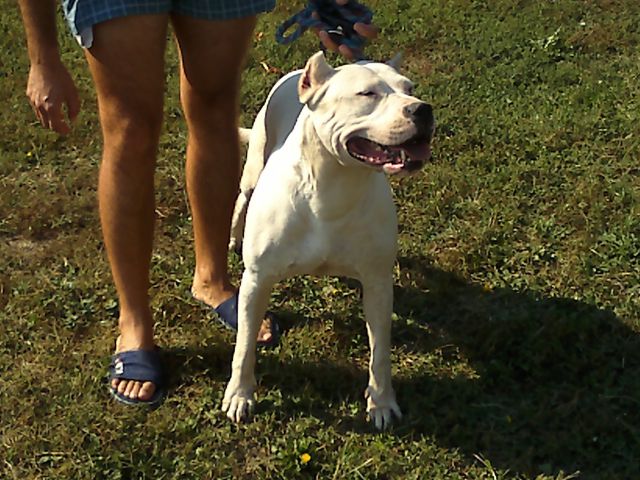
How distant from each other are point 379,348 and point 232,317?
75cm

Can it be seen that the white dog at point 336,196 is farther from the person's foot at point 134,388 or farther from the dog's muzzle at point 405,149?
the person's foot at point 134,388

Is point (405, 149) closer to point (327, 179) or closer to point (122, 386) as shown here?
point (327, 179)

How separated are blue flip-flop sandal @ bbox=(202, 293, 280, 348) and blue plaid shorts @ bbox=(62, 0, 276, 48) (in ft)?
3.92

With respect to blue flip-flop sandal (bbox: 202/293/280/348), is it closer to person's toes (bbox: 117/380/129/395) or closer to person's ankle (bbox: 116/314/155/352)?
person's ankle (bbox: 116/314/155/352)

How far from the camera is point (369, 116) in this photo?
8.52 feet

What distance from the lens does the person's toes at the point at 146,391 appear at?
3373 mm

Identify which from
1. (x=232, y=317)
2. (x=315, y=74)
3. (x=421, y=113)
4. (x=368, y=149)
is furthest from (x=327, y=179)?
(x=232, y=317)

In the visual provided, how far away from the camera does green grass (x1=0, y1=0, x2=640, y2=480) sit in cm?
317

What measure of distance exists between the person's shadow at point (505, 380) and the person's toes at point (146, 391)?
9.2 inches

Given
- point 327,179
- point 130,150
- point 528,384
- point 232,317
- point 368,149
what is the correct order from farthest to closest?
point 232,317 < point 528,384 < point 130,150 < point 327,179 < point 368,149

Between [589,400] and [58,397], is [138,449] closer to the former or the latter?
[58,397]

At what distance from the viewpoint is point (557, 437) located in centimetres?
321

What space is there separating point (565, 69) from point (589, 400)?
2.80 meters

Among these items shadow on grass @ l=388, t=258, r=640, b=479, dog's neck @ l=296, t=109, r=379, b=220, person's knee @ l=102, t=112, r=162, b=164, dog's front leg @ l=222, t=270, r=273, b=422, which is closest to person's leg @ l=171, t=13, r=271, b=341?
person's knee @ l=102, t=112, r=162, b=164
